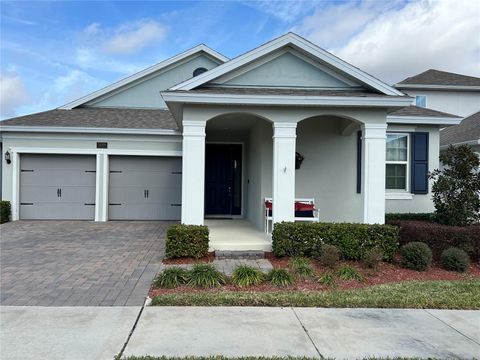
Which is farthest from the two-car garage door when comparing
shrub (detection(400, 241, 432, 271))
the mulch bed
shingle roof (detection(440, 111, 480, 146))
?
shingle roof (detection(440, 111, 480, 146))

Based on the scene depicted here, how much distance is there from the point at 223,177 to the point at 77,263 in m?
6.77

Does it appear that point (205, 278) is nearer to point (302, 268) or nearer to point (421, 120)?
→ point (302, 268)

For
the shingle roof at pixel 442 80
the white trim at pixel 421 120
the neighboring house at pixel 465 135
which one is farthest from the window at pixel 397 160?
the shingle roof at pixel 442 80

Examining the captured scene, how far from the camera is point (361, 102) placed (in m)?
7.50

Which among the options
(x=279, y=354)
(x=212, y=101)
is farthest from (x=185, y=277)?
(x=212, y=101)

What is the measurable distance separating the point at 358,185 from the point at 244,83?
4202 mm

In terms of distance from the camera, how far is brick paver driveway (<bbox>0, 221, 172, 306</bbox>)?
503cm

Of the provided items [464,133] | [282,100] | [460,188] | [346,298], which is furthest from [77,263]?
[464,133]

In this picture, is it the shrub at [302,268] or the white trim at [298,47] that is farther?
the white trim at [298,47]

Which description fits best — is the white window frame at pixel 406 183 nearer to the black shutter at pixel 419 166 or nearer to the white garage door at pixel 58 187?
the black shutter at pixel 419 166

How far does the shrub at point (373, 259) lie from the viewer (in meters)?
6.54

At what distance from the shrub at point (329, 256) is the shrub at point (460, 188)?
2.90 meters

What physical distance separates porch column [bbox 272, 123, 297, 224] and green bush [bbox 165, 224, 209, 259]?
5.49 feet

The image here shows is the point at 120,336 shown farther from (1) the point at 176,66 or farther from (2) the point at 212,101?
(1) the point at 176,66
